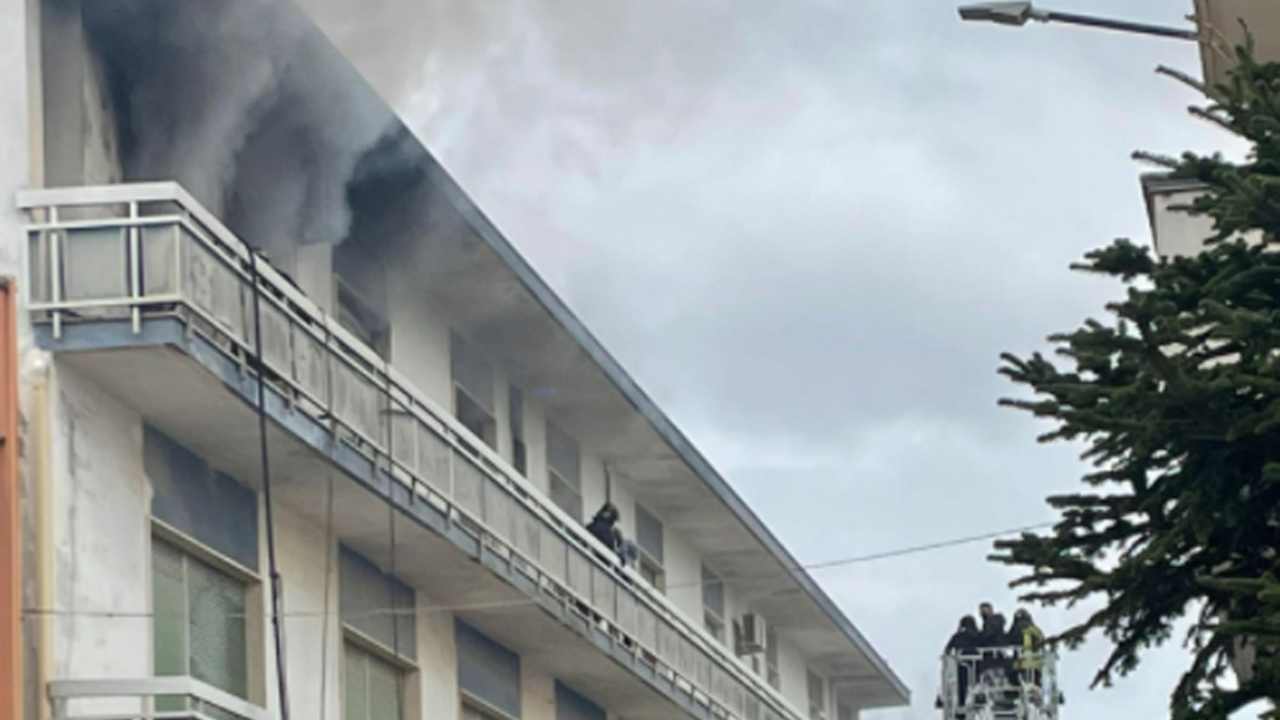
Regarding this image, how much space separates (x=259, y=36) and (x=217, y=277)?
3077mm

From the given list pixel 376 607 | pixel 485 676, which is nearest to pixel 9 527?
pixel 376 607

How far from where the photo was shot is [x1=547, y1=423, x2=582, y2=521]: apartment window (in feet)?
109

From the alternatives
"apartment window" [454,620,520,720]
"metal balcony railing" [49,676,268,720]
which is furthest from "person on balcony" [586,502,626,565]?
"metal balcony railing" [49,676,268,720]

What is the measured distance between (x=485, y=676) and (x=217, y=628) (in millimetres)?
7064

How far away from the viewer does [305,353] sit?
2247 cm

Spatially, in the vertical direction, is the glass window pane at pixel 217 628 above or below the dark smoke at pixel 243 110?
below

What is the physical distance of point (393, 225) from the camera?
27281 mm

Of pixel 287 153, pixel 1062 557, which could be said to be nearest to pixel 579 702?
pixel 287 153

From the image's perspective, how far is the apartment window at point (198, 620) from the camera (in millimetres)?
21016

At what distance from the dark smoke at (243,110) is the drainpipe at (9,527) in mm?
2664

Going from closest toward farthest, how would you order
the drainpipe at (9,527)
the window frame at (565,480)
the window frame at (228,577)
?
the drainpipe at (9,527) → the window frame at (228,577) → the window frame at (565,480)

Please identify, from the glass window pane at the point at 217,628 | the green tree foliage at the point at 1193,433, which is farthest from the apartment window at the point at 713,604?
the green tree foliage at the point at 1193,433

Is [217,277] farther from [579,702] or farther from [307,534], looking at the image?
[579,702]

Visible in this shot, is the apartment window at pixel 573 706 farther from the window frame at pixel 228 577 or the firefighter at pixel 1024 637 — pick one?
the window frame at pixel 228 577
